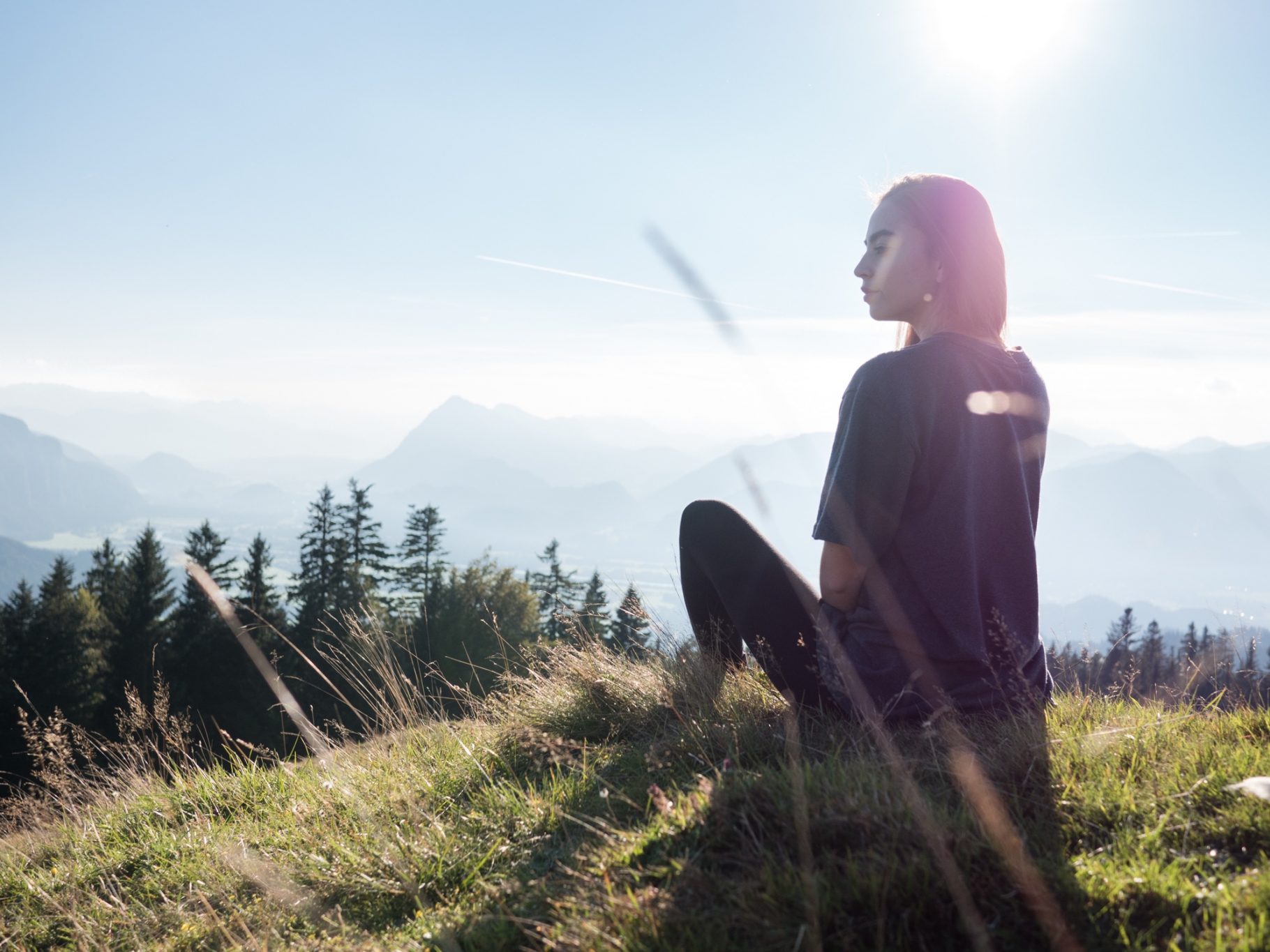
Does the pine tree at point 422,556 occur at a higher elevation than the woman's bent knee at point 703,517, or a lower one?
lower

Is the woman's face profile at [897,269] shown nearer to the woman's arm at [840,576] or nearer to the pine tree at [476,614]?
the woman's arm at [840,576]

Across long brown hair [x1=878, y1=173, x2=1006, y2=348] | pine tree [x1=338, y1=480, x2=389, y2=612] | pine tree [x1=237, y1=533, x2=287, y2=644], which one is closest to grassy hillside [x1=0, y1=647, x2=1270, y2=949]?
long brown hair [x1=878, y1=173, x2=1006, y2=348]

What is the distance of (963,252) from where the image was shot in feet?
8.38

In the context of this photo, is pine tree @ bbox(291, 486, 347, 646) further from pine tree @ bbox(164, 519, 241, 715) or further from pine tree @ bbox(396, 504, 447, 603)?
pine tree @ bbox(396, 504, 447, 603)

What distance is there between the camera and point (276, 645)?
27203mm

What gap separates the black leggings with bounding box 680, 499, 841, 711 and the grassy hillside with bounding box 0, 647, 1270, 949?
20 centimetres

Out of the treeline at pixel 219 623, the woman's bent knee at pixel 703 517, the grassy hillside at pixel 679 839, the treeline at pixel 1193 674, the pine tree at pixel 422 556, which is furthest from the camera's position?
the pine tree at pixel 422 556

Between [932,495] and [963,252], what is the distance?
2.88 feet

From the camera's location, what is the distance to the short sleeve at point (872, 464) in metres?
2.19

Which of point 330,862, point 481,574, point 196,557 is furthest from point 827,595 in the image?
point 481,574

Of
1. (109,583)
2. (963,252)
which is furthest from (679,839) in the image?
(109,583)

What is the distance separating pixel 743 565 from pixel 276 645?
2835 centimetres

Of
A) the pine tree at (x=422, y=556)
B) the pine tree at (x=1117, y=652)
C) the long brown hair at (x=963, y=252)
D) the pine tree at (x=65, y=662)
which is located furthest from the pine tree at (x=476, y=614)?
the long brown hair at (x=963, y=252)

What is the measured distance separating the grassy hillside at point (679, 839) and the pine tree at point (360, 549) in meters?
27.2
